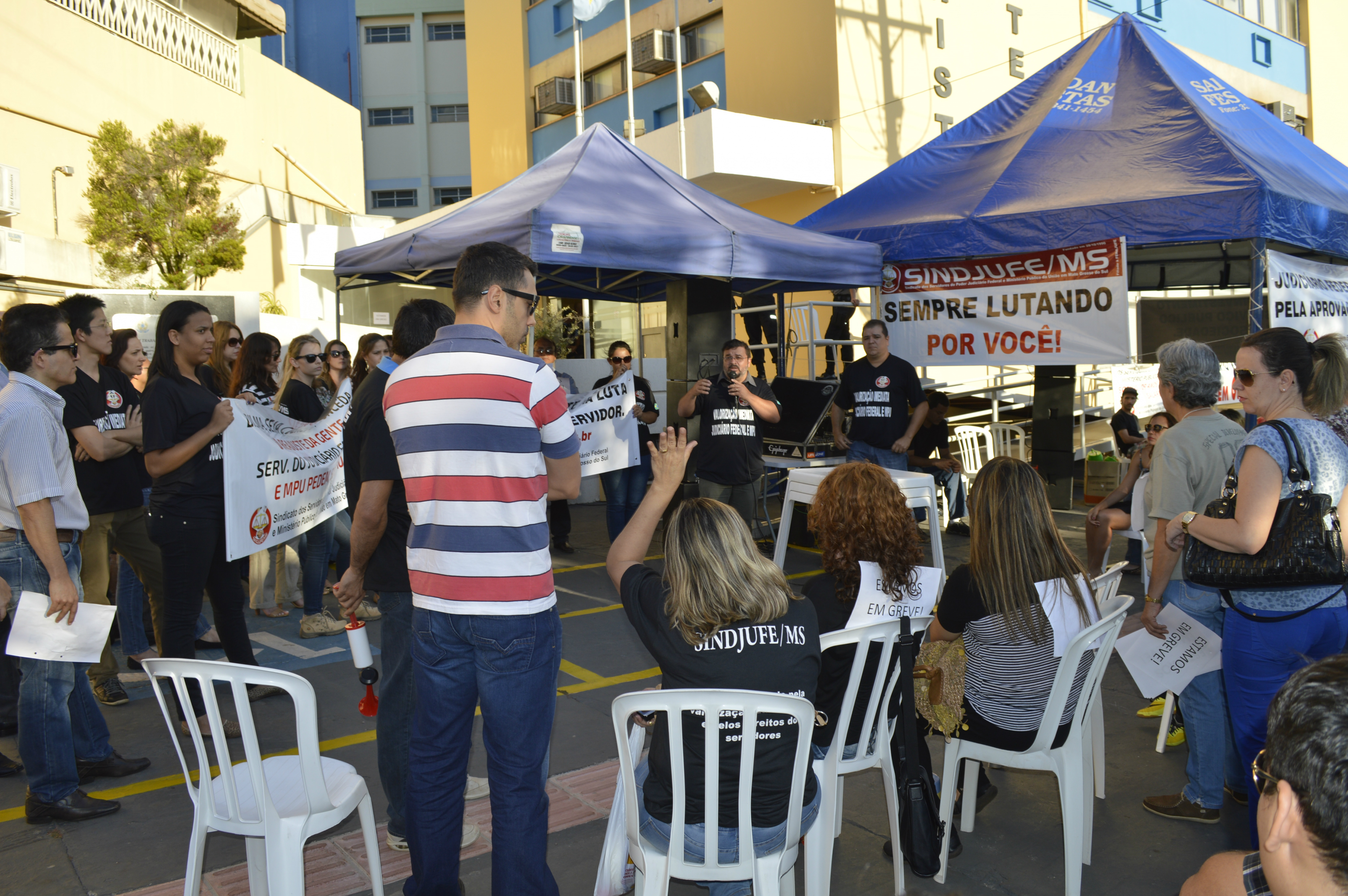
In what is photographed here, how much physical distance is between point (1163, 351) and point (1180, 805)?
176 cm

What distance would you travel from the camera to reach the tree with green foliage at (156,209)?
16.7m

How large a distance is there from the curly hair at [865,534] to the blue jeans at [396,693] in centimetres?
143

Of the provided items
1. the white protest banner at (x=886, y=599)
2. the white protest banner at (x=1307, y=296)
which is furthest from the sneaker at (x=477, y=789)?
the white protest banner at (x=1307, y=296)

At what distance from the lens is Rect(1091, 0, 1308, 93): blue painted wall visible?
19.0 m

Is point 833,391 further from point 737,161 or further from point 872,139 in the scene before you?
point 872,139

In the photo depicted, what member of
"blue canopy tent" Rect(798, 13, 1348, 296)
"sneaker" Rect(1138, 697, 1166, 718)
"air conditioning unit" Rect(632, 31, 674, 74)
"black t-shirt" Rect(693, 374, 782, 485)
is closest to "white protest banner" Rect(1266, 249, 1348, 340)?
"blue canopy tent" Rect(798, 13, 1348, 296)

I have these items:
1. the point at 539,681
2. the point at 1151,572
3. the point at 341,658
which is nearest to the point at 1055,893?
the point at 1151,572

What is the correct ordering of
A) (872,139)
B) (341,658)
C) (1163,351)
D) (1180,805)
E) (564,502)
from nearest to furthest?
(1180,805) < (1163,351) < (341,658) < (564,502) < (872,139)

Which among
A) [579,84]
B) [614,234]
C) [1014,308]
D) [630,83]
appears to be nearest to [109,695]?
[614,234]

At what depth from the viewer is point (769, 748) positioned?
2.39 metres

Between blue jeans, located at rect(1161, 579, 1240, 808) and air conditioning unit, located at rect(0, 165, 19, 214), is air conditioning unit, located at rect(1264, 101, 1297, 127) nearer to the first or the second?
blue jeans, located at rect(1161, 579, 1240, 808)

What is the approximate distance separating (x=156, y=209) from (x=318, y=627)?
14.0 meters

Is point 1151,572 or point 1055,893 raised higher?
point 1151,572

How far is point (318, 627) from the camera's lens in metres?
6.00
